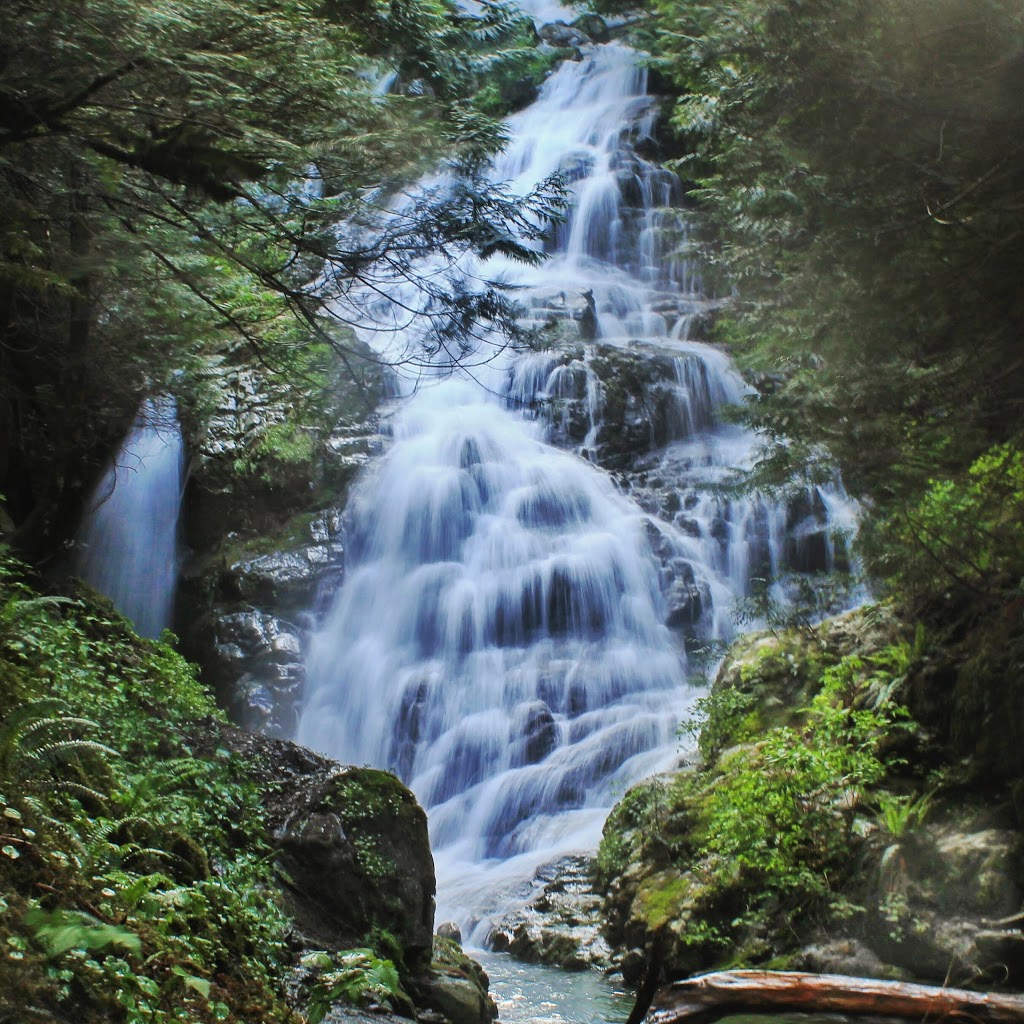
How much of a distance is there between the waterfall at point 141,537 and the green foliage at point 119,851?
25.7ft

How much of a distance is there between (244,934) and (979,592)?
5.35 m

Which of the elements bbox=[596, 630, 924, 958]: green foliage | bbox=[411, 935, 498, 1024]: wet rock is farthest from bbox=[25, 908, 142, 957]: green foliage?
bbox=[596, 630, 924, 958]: green foliage

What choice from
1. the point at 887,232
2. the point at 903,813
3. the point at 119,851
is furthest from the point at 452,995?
the point at 887,232

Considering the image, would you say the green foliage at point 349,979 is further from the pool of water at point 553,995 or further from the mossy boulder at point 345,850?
the pool of water at point 553,995

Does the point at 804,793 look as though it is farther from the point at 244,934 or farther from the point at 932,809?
the point at 244,934

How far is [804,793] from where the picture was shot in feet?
22.3

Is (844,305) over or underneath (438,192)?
underneath

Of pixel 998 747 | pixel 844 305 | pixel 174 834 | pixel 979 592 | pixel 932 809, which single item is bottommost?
pixel 174 834

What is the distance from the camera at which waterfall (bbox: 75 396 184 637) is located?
14.5 metres

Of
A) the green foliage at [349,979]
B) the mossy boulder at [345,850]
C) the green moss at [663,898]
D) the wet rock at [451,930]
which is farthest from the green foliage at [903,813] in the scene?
the wet rock at [451,930]

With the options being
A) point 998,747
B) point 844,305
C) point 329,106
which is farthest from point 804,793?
point 329,106

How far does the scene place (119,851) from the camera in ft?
12.1

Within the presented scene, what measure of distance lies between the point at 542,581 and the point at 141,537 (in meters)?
6.99

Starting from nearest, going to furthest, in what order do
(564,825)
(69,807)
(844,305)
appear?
(69,807)
(844,305)
(564,825)
